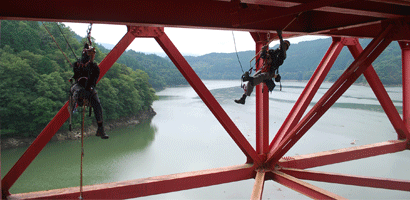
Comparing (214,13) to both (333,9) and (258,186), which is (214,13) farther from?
(258,186)

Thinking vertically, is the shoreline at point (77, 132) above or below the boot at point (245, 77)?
above

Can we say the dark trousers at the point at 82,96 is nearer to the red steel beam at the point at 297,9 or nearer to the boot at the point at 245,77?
the boot at the point at 245,77

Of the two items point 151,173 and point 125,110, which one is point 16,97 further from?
point 151,173

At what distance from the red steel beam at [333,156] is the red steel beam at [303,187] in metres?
0.32

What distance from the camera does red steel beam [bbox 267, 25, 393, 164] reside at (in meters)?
3.84

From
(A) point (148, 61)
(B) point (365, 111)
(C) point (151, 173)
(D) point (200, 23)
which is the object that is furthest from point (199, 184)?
(A) point (148, 61)

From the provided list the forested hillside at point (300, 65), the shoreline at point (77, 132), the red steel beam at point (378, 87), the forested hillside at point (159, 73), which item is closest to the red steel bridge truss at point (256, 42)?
the red steel beam at point (378, 87)

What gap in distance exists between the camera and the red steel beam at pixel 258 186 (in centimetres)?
363

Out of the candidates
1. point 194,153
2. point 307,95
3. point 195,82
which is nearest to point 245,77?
point 195,82

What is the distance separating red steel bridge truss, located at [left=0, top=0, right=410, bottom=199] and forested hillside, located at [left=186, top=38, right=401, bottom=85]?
158 ft

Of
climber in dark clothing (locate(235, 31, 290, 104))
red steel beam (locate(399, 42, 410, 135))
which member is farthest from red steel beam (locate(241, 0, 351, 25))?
red steel beam (locate(399, 42, 410, 135))

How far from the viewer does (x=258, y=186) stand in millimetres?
4000

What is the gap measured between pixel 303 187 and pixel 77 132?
105 feet

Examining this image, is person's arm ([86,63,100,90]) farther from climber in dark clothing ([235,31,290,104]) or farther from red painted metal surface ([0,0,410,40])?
climber in dark clothing ([235,31,290,104])
